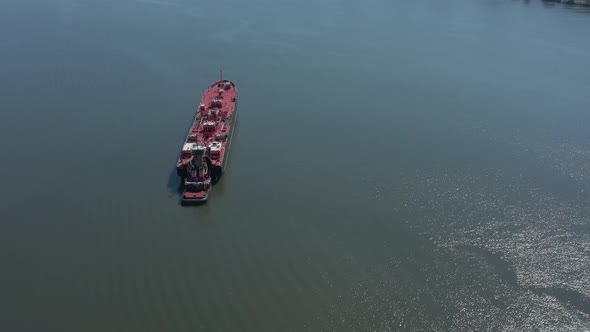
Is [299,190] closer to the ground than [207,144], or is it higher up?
closer to the ground

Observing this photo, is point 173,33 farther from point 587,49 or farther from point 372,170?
point 587,49

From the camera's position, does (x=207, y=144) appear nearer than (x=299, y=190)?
No

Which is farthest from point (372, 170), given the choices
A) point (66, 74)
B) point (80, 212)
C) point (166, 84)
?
point (66, 74)

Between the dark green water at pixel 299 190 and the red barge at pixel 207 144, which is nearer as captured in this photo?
the dark green water at pixel 299 190

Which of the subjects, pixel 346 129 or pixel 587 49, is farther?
pixel 587 49
